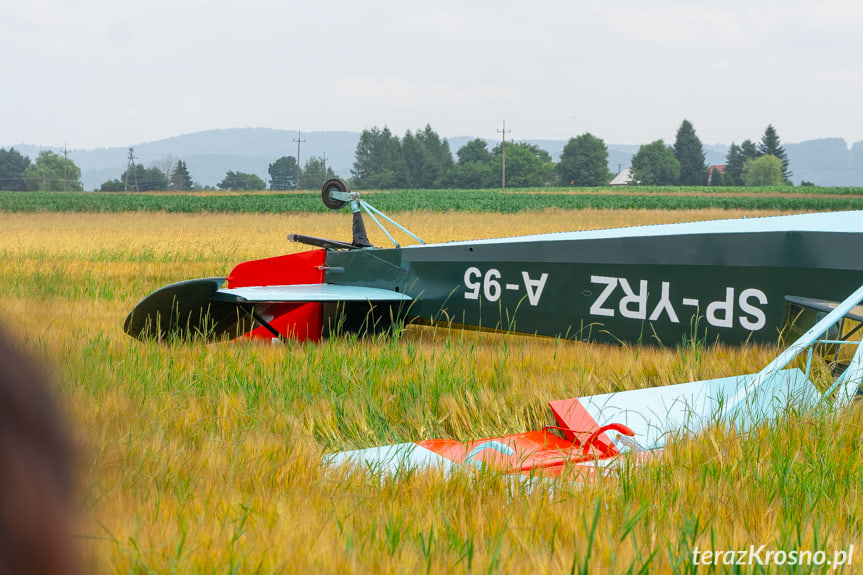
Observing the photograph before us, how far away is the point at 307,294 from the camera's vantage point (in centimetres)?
664

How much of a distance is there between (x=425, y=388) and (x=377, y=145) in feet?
479

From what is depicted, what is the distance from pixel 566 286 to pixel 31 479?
5309mm

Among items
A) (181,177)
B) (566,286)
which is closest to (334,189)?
(566,286)

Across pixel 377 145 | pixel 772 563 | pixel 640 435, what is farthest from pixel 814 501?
pixel 377 145

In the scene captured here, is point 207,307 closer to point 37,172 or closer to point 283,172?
point 283,172

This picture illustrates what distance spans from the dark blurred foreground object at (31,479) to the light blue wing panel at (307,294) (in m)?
5.69

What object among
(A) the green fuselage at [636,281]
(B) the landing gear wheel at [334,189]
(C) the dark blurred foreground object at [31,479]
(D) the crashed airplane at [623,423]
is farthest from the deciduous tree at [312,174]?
(C) the dark blurred foreground object at [31,479]

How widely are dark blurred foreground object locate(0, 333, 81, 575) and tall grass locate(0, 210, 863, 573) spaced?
0.20 feet

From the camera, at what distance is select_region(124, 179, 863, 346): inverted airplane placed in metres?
4.65

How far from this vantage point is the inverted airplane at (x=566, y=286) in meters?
4.65

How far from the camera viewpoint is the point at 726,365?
4562 millimetres

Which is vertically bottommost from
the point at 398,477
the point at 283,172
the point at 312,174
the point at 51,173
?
the point at 398,477

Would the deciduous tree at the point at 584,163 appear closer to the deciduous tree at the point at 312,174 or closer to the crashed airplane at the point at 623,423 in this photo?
the deciduous tree at the point at 312,174

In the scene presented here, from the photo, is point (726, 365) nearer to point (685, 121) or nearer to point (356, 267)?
point (356, 267)
